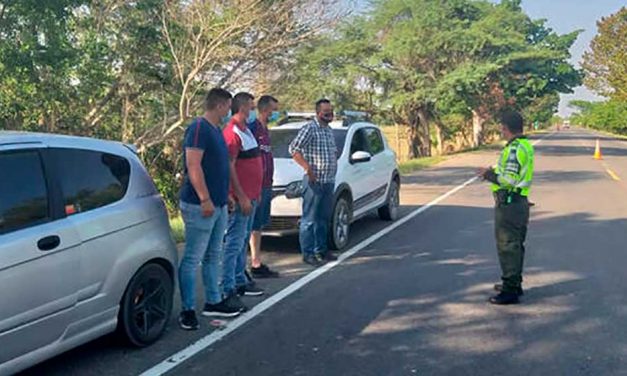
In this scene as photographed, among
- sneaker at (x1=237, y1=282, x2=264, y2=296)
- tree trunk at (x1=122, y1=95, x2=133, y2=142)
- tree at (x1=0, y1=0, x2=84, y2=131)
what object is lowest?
sneaker at (x1=237, y1=282, x2=264, y2=296)

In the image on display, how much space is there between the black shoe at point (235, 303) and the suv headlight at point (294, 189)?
2445 mm

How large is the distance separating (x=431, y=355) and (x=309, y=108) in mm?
23137

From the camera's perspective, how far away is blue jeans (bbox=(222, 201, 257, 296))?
6.09 m

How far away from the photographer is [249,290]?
6.50 metres

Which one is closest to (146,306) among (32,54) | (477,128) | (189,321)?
(189,321)

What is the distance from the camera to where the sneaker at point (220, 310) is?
5.73 metres

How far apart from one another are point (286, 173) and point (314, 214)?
0.95 m

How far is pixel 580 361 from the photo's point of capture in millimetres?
4711

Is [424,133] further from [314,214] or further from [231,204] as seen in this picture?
[231,204]

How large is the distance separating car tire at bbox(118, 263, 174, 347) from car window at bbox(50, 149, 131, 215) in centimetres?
62

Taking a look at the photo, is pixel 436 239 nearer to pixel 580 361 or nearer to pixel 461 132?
pixel 580 361

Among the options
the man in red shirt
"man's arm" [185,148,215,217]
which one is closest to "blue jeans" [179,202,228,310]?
"man's arm" [185,148,215,217]

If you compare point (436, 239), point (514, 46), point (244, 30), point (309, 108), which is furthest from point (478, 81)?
point (436, 239)

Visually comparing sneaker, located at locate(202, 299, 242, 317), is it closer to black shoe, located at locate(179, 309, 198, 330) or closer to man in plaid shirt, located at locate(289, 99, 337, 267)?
black shoe, located at locate(179, 309, 198, 330)
